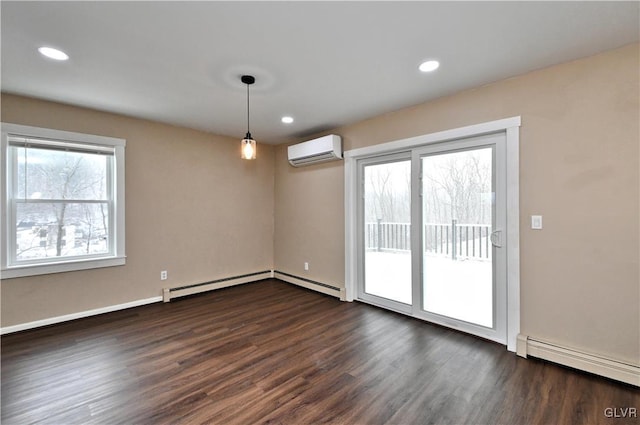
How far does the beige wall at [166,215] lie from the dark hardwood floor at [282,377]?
42cm

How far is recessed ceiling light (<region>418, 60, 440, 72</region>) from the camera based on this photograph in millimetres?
2469

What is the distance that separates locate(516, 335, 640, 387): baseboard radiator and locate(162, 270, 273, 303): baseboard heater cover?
4.00 meters

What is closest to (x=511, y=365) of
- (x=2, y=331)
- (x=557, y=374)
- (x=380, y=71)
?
(x=557, y=374)

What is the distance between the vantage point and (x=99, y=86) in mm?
2891

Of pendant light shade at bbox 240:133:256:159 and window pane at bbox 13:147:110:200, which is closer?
pendant light shade at bbox 240:133:256:159

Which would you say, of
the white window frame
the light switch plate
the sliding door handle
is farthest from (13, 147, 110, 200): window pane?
the light switch plate

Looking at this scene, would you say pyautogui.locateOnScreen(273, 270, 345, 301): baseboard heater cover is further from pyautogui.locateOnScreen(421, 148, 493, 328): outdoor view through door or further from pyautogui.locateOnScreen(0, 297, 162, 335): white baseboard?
pyautogui.locateOnScreen(0, 297, 162, 335): white baseboard

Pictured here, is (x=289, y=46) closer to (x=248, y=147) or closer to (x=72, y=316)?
(x=248, y=147)

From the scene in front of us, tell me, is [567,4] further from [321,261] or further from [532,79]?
[321,261]

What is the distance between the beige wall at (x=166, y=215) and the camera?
10.9ft

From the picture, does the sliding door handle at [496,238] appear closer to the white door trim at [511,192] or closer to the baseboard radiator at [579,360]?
the white door trim at [511,192]

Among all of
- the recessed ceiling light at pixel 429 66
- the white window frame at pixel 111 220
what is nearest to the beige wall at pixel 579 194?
the recessed ceiling light at pixel 429 66

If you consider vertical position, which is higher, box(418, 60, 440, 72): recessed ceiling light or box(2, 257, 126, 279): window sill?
box(418, 60, 440, 72): recessed ceiling light

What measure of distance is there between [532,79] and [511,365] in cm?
253
